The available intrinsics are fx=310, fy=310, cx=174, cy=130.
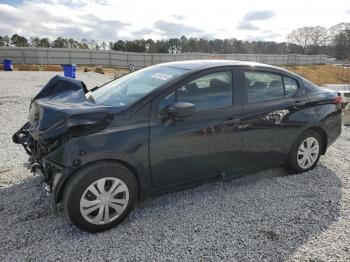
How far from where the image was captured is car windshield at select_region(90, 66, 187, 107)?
11.1 ft

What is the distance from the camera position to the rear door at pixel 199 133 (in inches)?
126

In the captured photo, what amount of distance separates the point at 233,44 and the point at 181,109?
363 ft

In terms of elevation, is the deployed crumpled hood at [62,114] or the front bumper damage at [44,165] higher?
the deployed crumpled hood at [62,114]

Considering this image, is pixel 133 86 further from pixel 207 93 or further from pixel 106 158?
pixel 106 158

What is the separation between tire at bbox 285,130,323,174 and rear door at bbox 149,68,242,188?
105 centimetres

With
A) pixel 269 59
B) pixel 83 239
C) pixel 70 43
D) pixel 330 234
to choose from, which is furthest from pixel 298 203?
pixel 70 43

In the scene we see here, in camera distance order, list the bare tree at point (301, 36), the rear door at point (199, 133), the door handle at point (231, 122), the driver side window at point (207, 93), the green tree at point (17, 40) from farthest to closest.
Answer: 1. the bare tree at point (301, 36)
2. the green tree at point (17, 40)
3. the door handle at point (231, 122)
4. the driver side window at point (207, 93)
5. the rear door at point (199, 133)

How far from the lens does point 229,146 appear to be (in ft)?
11.9

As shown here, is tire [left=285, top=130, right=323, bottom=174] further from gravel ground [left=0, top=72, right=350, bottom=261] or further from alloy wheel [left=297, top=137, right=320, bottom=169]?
gravel ground [left=0, top=72, right=350, bottom=261]

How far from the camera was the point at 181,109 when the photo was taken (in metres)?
3.09

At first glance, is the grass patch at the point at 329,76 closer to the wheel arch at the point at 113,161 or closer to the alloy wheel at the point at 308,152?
the alloy wheel at the point at 308,152

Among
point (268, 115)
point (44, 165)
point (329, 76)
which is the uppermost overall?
point (268, 115)

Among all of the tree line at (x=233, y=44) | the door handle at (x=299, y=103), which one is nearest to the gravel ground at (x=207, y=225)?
the door handle at (x=299, y=103)

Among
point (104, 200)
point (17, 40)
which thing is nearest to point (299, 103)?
point (104, 200)
